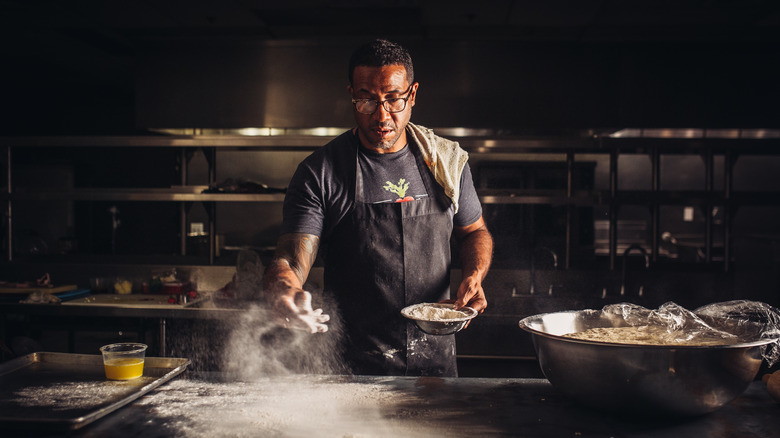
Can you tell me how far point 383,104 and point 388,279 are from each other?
64 centimetres

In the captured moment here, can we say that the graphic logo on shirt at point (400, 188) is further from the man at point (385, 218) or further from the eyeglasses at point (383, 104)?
the eyeglasses at point (383, 104)

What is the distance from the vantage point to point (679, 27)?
4.26 m

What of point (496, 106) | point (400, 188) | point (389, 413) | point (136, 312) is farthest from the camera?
point (496, 106)

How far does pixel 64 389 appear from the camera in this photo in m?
1.37

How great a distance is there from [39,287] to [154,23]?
7.12ft

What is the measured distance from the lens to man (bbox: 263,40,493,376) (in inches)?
76.4

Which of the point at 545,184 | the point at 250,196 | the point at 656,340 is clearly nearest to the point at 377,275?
the point at 656,340

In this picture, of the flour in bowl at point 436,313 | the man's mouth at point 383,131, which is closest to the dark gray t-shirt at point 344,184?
the man's mouth at point 383,131

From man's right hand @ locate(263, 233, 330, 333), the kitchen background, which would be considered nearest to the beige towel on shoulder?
man's right hand @ locate(263, 233, 330, 333)

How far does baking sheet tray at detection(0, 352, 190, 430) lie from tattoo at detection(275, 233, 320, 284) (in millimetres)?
466

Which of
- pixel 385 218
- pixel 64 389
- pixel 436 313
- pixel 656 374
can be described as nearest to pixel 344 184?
pixel 385 218

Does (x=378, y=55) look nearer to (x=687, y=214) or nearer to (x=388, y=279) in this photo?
(x=388, y=279)

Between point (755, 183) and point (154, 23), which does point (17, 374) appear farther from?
point (755, 183)

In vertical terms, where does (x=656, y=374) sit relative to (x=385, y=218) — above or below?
below
